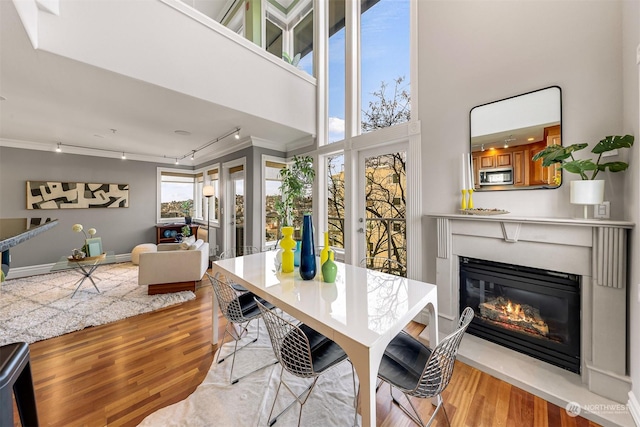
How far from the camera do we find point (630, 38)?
1511 mm

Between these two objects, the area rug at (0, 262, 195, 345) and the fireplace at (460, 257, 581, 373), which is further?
the area rug at (0, 262, 195, 345)

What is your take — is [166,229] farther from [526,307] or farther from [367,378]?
[526,307]

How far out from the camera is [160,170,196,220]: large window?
6.10m

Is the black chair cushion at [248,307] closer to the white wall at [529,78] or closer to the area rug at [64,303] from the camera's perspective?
the area rug at [64,303]

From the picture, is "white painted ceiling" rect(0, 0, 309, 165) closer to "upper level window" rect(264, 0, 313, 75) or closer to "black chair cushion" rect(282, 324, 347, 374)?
"upper level window" rect(264, 0, 313, 75)

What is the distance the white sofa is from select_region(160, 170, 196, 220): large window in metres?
3.25

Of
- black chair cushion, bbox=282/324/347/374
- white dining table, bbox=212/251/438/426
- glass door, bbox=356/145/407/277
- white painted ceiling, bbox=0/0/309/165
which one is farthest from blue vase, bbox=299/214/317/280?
white painted ceiling, bbox=0/0/309/165

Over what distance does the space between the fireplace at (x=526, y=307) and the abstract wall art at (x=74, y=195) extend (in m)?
6.89

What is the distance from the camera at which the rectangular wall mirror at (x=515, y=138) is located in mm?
1892

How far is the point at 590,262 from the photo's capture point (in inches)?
63.9

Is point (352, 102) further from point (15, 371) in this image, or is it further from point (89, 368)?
point (89, 368)

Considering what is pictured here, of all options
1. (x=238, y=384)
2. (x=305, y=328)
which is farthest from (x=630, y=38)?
(x=238, y=384)

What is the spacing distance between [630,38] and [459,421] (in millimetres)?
2717

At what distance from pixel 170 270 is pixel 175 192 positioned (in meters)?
Result: 3.67
